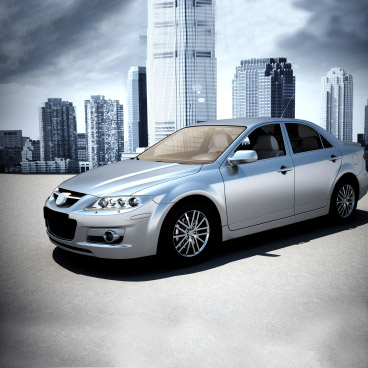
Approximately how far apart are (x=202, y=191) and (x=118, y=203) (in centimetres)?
88

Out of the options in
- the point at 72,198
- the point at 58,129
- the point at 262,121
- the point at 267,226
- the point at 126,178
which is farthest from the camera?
the point at 58,129

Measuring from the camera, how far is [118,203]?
4758 mm

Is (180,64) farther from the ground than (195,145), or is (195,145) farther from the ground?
(180,64)

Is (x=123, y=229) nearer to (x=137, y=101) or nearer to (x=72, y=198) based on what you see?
(x=72, y=198)

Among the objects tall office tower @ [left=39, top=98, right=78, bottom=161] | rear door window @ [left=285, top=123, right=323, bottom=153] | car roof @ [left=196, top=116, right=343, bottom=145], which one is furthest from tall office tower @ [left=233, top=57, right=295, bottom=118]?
rear door window @ [left=285, top=123, right=323, bottom=153]

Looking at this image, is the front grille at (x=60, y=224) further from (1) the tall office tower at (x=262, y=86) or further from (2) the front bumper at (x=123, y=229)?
(1) the tall office tower at (x=262, y=86)

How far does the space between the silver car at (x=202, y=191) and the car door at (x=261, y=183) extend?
1 cm

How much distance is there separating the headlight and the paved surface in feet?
2.28

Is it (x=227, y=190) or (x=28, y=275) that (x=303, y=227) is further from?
(x=28, y=275)

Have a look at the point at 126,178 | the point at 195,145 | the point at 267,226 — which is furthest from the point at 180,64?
the point at 126,178

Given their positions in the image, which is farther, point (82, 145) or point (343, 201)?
point (82, 145)

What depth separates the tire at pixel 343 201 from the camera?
22.3 ft

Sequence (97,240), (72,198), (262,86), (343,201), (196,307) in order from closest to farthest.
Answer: (196,307) → (97,240) → (72,198) → (343,201) → (262,86)

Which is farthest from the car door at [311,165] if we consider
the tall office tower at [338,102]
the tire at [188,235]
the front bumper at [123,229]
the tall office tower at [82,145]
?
the tall office tower at [82,145]
